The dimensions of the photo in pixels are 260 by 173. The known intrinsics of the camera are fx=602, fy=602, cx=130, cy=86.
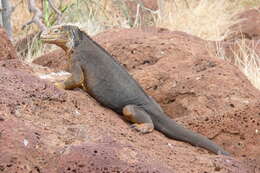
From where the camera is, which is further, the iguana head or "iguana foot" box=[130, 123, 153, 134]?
the iguana head

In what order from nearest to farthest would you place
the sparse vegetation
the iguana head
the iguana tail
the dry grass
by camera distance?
the iguana tail → the iguana head → the dry grass → the sparse vegetation

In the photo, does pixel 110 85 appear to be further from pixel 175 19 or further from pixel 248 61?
pixel 175 19

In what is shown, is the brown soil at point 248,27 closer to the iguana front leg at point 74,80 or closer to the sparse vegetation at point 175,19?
the sparse vegetation at point 175,19

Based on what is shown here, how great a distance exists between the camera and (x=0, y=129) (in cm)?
316

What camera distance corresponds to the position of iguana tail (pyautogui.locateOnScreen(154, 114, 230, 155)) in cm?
458

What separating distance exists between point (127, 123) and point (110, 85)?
0.52 meters

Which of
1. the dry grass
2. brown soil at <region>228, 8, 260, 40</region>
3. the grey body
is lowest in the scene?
brown soil at <region>228, 8, 260, 40</region>

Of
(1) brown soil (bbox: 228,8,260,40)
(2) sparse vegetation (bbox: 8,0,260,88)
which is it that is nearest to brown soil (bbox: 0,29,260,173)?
(2) sparse vegetation (bbox: 8,0,260,88)

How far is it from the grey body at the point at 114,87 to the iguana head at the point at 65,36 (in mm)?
44

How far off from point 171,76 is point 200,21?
6.75m

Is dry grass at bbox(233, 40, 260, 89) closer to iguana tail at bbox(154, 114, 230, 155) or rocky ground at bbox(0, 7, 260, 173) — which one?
rocky ground at bbox(0, 7, 260, 173)

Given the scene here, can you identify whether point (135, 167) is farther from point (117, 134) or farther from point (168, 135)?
point (168, 135)

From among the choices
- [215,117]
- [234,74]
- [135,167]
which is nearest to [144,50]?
[234,74]

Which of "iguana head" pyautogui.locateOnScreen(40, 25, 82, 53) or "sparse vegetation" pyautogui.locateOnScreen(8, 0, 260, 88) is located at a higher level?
"iguana head" pyautogui.locateOnScreen(40, 25, 82, 53)
